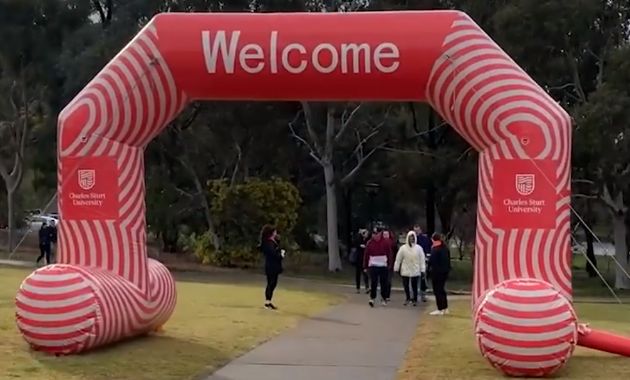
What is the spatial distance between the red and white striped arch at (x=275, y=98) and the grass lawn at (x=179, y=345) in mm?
342

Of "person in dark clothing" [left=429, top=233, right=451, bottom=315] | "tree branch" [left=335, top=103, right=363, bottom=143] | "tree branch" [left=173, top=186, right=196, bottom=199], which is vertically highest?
"tree branch" [left=335, top=103, right=363, bottom=143]

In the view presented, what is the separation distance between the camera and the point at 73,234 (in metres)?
12.6

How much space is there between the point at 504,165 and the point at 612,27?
21610mm

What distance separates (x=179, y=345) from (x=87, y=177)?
2411mm

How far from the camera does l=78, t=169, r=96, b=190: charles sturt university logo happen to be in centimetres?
1261

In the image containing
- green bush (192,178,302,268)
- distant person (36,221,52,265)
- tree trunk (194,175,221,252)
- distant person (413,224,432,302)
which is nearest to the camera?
distant person (413,224,432,302)

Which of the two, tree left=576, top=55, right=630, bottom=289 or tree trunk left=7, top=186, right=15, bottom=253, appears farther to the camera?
tree trunk left=7, top=186, right=15, bottom=253

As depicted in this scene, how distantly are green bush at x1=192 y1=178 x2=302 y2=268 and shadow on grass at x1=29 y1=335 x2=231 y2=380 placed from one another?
23.2 m

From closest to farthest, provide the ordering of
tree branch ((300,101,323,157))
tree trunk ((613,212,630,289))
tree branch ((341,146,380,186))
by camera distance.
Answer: tree trunk ((613,212,630,289)) < tree branch ((300,101,323,157)) < tree branch ((341,146,380,186))

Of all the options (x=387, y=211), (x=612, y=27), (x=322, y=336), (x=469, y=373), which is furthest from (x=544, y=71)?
A: (x=387, y=211)

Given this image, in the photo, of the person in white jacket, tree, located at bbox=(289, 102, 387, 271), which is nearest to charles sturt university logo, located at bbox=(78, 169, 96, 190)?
the person in white jacket

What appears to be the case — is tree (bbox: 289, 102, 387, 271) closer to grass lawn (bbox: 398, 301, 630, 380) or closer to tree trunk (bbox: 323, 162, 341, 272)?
tree trunk (bbox: 323, 162, 341, 272)

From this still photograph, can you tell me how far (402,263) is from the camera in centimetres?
2062

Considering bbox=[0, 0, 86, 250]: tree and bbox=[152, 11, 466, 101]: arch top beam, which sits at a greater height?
bbox=[0, 0, 86, 250]: tree
